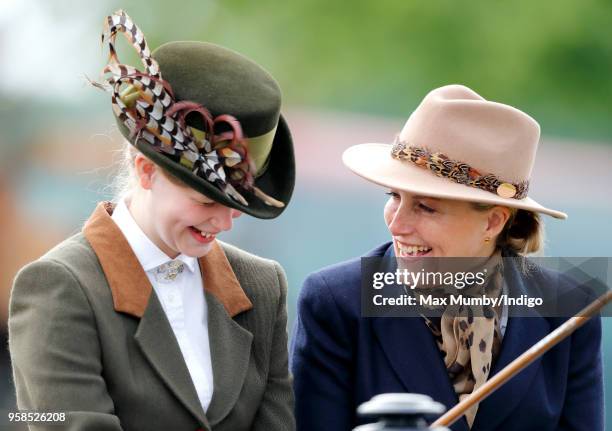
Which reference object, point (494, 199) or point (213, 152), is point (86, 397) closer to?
point (213, 152)

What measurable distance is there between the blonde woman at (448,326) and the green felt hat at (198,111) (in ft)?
1.60

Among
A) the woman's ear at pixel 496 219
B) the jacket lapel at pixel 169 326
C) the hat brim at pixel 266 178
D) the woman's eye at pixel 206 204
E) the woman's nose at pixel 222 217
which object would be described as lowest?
the jacket lapel at pixel 169 326

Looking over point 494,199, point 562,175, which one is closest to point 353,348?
point 494,199

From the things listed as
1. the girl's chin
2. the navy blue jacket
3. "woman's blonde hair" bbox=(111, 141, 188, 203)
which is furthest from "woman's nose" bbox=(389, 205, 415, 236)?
"woman's blonde hair" bbox=(111, 141, 188, 203)

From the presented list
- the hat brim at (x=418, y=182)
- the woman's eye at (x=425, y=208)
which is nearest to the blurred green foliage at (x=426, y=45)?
the hat brim at (x=418, y=182)

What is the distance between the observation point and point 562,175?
5.94 m

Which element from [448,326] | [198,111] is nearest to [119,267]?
[198,111]

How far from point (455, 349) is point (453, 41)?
336 centimetres

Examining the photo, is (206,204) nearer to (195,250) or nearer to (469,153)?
(195,250)

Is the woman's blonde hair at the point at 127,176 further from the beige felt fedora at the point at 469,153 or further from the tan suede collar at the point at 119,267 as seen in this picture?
the beige felt fedora at the point at 469,153

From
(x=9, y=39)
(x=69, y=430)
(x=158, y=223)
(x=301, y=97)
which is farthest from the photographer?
(x=301, y=97)

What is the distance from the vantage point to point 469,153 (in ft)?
10.8

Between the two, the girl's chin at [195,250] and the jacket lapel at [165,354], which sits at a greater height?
the girl's chin at [195,250]

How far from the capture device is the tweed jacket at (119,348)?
2.72 meters
